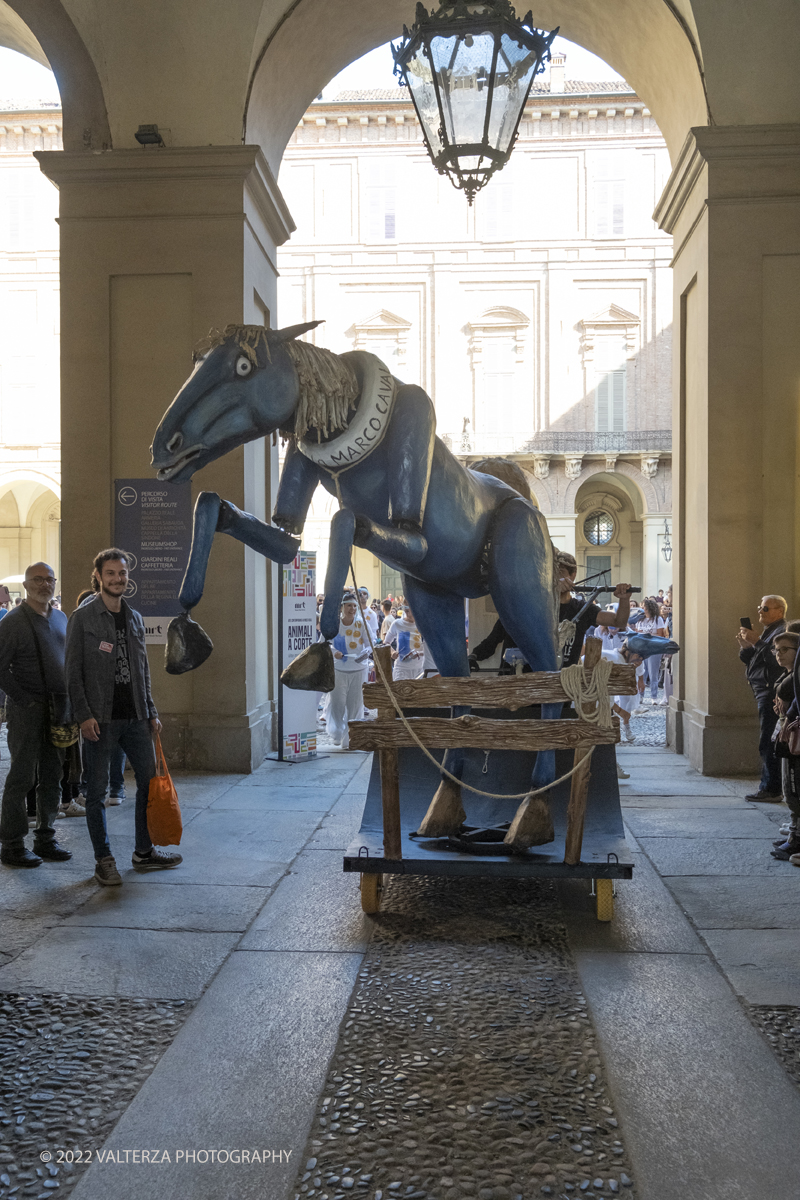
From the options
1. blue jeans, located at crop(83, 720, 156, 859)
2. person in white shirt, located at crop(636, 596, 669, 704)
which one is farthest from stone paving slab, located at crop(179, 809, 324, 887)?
person in white shirt, located at crop(636, 596, 669, 704)

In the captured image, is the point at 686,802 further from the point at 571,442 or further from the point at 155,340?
the point at 571,442

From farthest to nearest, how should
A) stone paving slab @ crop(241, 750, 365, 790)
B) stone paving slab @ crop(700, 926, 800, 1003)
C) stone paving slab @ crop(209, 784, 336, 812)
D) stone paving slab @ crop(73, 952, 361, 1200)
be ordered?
stone paving slab @ crop(241, 750, 365, 790) → stone paving slab @ crop(209, 784, 336, 812) → stone paving slab @ crop(700, 926, 800, 1003) → stone paving slab @ crop(73, 952, 361, 1200)

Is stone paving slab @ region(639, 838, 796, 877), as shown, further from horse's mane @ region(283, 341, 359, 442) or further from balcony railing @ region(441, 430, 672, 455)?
balcony railing @ region(441, 430, 672, 455)

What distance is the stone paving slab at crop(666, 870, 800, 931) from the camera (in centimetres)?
Answer: 428

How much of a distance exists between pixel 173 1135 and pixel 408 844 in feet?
6.98

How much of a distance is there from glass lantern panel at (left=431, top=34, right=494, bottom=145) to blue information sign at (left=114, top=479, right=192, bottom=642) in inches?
154

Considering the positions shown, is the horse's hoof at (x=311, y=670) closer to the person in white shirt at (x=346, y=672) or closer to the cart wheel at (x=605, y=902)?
the cart wheel at (x=605, y=902)

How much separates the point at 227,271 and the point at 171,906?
Answer: 207 inches

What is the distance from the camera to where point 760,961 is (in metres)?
3.80

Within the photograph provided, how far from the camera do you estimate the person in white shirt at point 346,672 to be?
33.5 ft

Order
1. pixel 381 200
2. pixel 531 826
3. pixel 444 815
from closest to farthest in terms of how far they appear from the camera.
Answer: pixel 531 826 < pixel 444 815 < pixel 381 200

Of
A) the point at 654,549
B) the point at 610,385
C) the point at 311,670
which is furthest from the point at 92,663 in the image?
the point at 654,549

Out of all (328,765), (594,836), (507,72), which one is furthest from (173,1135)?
(328,765)

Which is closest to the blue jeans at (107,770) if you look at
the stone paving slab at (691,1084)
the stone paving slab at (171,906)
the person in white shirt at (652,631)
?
the stone paving slab at (171,906)
